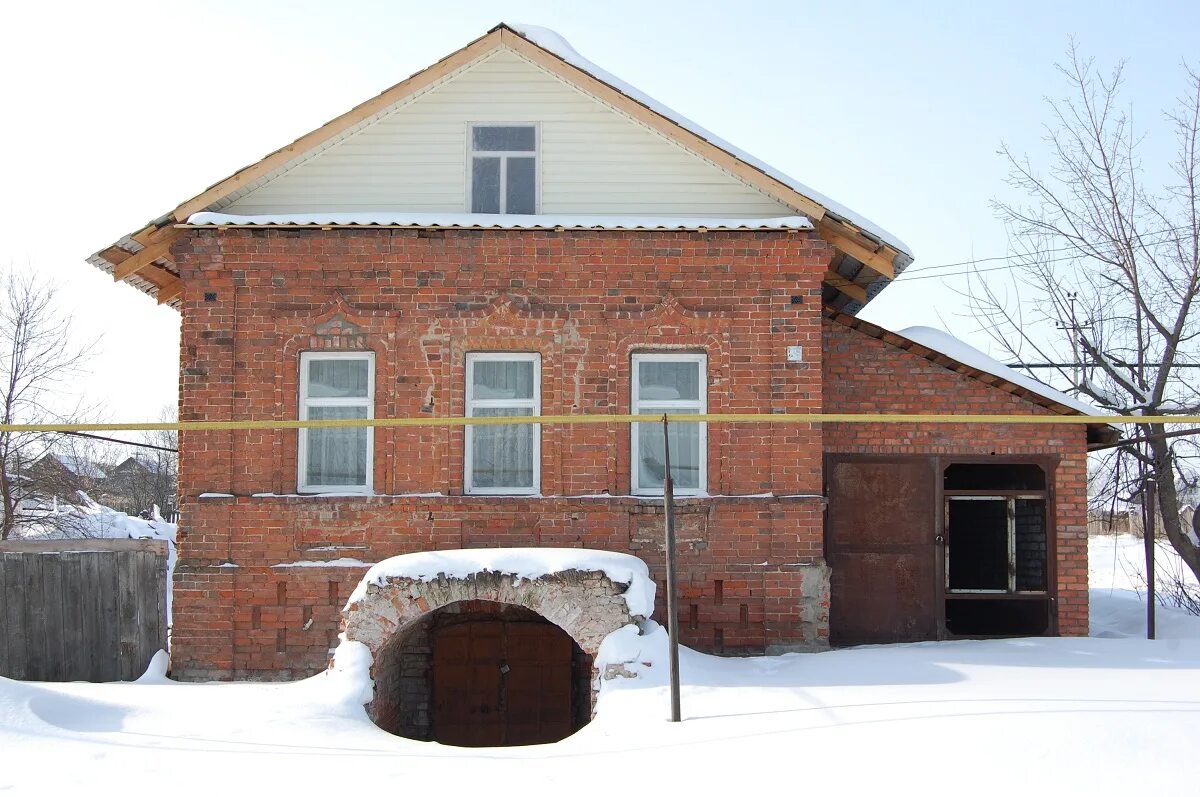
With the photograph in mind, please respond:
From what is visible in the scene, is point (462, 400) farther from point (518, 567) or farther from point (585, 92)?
point (585, 92)

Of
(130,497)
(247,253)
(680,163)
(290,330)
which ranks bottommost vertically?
(130,497)

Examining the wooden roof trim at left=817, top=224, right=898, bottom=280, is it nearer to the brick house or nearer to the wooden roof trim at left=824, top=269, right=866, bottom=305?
the brick house

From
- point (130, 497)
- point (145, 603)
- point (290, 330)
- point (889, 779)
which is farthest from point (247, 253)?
point (130, 497)

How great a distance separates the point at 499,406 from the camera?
10.9 m

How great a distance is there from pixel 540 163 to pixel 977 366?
16.4ft

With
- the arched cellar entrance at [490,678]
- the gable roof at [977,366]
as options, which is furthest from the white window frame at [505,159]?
the arched cellar entrance at [490,678]

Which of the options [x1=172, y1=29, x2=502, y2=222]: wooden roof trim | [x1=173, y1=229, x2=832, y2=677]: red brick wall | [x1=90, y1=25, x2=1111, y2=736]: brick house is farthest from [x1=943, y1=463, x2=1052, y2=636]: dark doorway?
[x1=172, y1=29, x2=502, y2=222]: wooden roof trim

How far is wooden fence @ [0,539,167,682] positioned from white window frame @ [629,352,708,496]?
16.4ft

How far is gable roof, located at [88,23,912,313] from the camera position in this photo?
35.0ft

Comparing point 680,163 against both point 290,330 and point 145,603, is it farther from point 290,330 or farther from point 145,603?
point 145,603

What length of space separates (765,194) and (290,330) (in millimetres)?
4969

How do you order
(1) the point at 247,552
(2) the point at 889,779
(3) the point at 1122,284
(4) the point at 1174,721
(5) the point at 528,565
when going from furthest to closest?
(3) the point at 1122,284 < (1) the point at 247,552 < (5) the point at 528,565 < (4) the point at 1174,721 < (2) the point at 889,779

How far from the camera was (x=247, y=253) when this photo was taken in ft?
35.6

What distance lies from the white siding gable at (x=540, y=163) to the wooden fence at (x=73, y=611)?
3.91 meters
